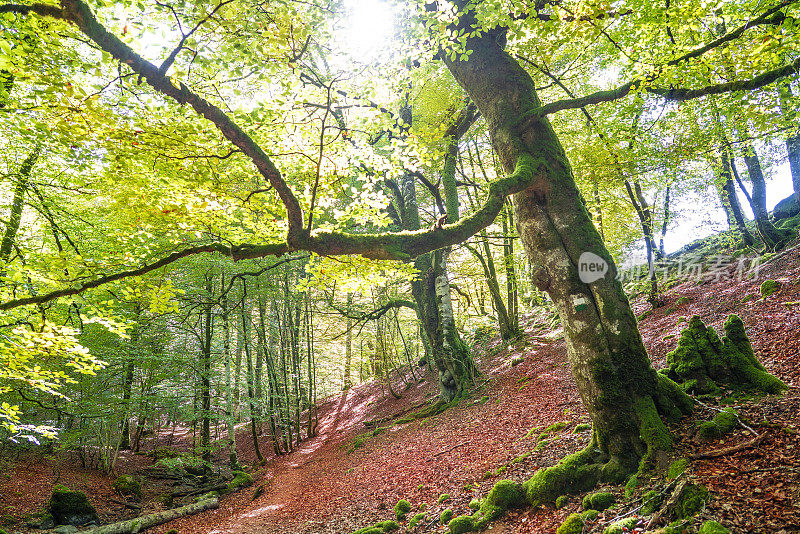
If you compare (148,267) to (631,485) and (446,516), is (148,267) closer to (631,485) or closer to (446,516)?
(446,516)

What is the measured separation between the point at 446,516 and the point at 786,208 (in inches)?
671

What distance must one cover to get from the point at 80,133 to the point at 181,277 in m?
8.48

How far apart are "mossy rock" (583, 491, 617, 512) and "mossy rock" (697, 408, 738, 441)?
3.78 ft

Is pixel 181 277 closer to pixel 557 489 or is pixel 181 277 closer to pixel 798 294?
pixel 557 489

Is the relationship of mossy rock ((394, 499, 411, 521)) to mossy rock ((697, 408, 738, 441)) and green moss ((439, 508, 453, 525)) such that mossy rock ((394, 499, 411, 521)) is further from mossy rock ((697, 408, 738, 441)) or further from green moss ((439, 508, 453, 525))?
mossy rock ((697, 408, 738, 441))

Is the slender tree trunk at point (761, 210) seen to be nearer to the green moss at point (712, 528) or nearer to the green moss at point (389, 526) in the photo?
the green moss at point (712, 528)

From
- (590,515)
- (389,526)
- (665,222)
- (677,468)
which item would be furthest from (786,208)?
(389,526)

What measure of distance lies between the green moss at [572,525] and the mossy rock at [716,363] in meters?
2.51

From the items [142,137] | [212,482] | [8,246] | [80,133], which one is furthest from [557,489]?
[8,246]

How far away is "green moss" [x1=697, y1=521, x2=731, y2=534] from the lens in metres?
2.39

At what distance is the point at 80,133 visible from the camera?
4.93 m

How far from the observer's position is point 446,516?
4.80 meters

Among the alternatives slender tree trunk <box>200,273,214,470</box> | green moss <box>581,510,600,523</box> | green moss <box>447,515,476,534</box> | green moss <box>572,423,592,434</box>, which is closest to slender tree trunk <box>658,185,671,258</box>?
green moss <box>572,423,592,434</box>

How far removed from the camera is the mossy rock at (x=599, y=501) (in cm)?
346
